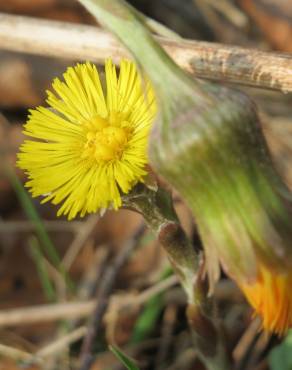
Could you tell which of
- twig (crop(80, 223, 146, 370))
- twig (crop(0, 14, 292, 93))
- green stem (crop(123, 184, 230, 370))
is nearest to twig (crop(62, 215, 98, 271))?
twig (crop(80, 223, 146, 370))

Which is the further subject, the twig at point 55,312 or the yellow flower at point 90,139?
the twig at point 55,312

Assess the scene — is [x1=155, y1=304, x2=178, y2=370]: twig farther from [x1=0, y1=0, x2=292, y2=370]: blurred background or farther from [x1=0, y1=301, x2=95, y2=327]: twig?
[x1=0, y1=301, x2=95, y2=327]: twig

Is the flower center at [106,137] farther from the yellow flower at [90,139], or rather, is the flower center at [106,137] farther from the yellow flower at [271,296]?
the yellow flower at [271,296]

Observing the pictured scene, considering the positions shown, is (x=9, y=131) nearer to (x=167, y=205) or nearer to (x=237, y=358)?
(x=237, y=358)

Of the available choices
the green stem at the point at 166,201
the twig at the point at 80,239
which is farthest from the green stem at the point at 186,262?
the twig at the point at 80,239

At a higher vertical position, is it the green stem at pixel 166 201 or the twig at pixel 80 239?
the green stem at pixel 166 201

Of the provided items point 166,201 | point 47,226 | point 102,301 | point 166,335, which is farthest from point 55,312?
point 166,201
